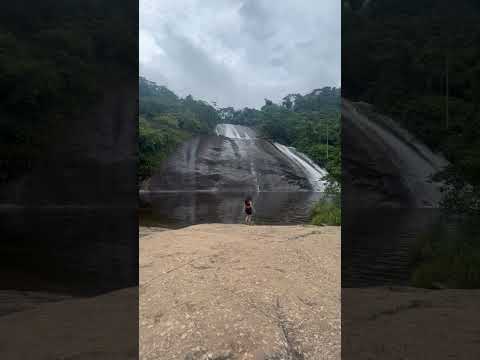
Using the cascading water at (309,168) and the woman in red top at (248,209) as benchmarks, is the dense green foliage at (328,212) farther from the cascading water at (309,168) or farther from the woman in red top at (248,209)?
the cascading water at (309,168)

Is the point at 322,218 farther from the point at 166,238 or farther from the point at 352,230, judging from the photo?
the point at 352,230

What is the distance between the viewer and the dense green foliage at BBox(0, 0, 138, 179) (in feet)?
10.4

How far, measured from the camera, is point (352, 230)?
10.6 feet

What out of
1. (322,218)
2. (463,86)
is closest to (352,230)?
(463,86)

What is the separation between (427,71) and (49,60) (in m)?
3.51

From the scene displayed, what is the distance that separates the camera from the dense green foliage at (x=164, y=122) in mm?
20839

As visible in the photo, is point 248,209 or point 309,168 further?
point 309,168

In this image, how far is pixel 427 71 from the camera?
10.8 feet

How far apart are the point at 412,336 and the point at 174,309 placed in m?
3.22

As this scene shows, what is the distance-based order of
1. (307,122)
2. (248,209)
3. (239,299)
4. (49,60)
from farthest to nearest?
1. (307,122)
2. (248,209)
3. (239,299)
4. (49,60)

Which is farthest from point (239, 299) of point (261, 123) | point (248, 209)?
point (261, 123)

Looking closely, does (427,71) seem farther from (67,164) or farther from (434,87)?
(67,164)

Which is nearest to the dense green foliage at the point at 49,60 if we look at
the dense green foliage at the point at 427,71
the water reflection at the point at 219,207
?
the dense green foliage at the point at 427,71

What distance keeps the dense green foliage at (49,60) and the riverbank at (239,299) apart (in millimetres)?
2670
